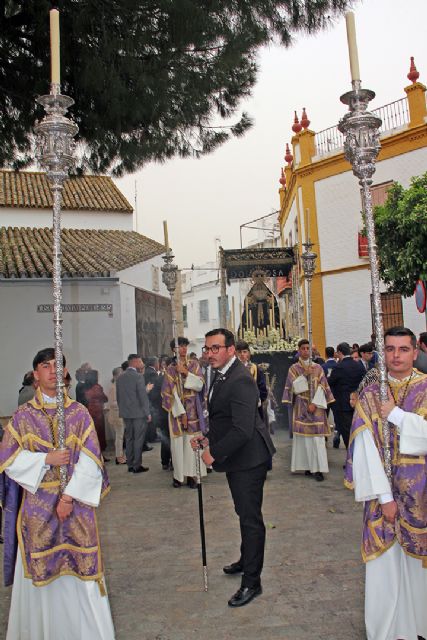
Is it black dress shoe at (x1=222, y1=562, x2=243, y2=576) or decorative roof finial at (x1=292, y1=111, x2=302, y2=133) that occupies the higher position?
decorative roof finial at (x1=292, y1=111, x2=302, y2=133)

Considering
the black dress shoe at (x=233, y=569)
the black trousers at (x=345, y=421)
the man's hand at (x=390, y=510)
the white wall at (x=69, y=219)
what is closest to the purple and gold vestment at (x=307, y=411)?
the black trousers at (x=345, y=421)

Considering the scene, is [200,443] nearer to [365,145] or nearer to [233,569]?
[233,569]

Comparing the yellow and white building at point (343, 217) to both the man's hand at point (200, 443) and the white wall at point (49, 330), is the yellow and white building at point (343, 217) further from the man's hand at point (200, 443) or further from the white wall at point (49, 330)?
the man's hand at point (200, 443)

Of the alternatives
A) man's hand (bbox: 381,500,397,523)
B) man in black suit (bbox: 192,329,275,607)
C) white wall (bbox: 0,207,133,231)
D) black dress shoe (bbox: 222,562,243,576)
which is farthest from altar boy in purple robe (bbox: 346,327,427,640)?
white wall (bbox: 0,207,133,231)

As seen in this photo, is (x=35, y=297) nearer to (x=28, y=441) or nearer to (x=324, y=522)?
(x=324, y=522)

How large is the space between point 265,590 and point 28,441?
209cm

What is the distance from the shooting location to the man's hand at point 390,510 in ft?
10.2

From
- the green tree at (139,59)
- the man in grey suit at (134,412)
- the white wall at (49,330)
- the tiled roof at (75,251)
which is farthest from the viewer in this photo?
the tiled roof at (75,251)

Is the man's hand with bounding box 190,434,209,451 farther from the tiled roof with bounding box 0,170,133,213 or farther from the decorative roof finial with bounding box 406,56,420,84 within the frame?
the decorative roof finial with bounding box 406,56,420,84

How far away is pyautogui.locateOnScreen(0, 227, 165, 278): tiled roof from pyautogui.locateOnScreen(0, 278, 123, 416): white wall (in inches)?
12.2

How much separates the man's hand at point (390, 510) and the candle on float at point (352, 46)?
2.41 meters

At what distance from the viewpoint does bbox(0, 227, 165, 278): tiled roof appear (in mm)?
13109

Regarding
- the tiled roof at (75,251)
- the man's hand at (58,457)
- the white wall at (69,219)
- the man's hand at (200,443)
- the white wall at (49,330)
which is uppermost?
the white wall at (69,219)

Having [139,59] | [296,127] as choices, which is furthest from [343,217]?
[139,59]
